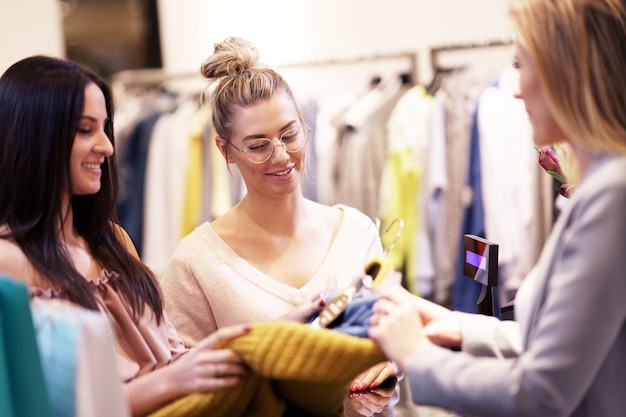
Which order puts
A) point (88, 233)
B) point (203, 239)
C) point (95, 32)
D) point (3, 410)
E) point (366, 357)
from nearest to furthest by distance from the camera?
point (3, 410) → point (366, 357) → point (88, 233) → point (203, 239) → point (95, 32)

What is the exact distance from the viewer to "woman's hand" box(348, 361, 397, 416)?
66.2 inches

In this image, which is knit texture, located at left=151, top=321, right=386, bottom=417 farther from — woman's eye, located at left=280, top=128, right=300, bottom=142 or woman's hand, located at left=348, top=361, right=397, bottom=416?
woman's eye, located at left=280, top=128, right=300, bottom=142

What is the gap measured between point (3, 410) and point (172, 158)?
3.36 meters

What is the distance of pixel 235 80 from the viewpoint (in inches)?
84.7

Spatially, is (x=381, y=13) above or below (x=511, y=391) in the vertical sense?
above

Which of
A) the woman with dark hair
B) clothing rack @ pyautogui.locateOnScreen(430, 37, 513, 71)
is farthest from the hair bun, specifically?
clothing rack @ pyautogui.locateOnScreen(430, 37, 513, 71)

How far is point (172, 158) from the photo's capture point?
4.38 meters

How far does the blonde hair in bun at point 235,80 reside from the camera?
2.12 metres

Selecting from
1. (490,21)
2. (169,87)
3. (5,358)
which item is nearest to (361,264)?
(5,358)

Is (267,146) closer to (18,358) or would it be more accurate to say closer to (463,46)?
(18,358)

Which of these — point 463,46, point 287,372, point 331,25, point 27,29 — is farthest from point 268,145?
point 27,29

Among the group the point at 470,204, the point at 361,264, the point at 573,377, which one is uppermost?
the point at 573,377

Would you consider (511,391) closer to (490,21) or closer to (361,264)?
(361,264)

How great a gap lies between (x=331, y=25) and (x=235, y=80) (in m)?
2.88
